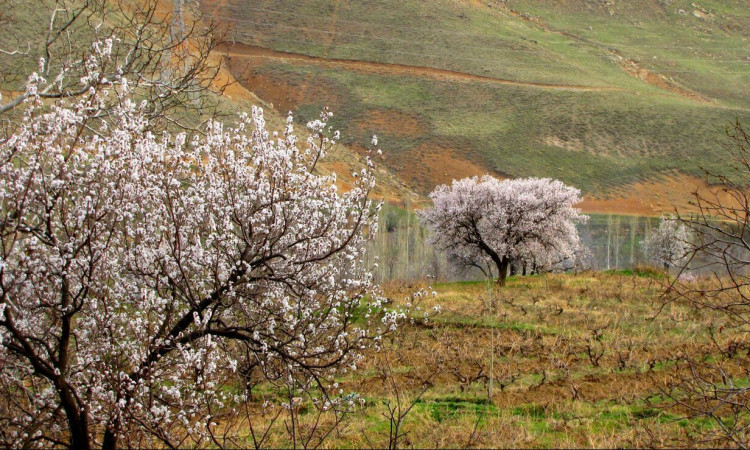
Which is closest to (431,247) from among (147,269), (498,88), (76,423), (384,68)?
(147,269)

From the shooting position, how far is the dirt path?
276ft

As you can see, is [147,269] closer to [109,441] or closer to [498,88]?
[109,441]

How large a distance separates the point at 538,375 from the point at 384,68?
7584 centimetres

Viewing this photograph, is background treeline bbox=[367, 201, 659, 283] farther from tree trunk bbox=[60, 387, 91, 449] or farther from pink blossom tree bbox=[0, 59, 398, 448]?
tree trunk bbox=[60, 387, 91, 449]

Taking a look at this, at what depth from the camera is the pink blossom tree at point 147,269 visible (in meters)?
6.55

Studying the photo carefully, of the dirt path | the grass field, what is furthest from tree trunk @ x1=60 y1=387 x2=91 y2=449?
the dirt path

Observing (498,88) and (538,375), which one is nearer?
(538,375)

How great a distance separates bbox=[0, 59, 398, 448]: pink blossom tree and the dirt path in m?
77.6

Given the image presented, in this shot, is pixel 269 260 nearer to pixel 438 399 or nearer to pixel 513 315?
pixel 438 399

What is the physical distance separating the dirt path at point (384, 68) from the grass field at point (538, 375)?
63414 mm

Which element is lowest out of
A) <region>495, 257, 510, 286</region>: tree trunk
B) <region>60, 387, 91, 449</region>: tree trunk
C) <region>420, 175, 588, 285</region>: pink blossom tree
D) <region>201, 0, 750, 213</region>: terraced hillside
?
<region>60, 387, 91, 449</region>: tree trunk

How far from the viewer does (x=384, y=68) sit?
85.5 metres

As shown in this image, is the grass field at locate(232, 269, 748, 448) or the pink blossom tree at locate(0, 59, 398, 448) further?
the grass field at locate(232, 269, 748, 448)

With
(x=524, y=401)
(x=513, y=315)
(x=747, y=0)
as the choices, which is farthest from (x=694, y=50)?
(x=524, y=401)
